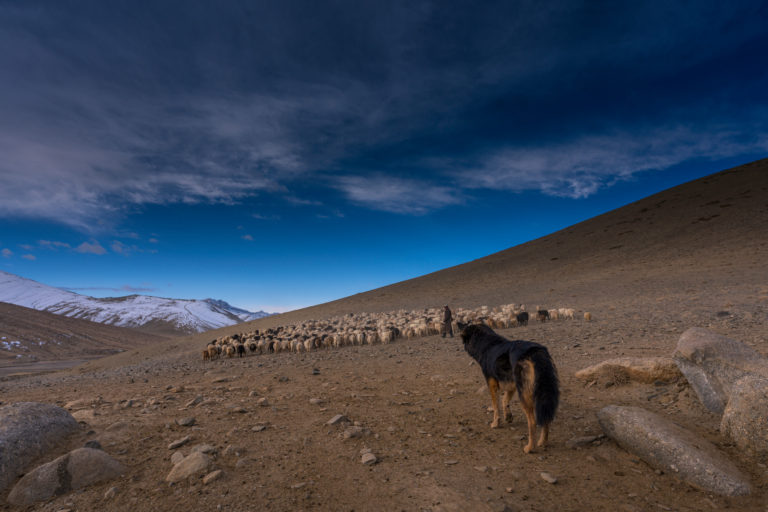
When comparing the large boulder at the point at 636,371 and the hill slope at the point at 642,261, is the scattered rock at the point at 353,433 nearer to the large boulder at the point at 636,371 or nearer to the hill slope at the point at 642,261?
the large boulder at the point at 636,371

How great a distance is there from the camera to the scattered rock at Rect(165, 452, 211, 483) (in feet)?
12.9

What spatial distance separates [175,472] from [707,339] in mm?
7533

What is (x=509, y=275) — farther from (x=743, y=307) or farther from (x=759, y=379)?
(x=759, y=379)

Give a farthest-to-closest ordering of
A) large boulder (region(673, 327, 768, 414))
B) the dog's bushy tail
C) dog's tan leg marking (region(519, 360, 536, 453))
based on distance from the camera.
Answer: large boulder (region(673, 327, 768, 414)), dog's tan leg marking (region(519, 360, 536, 453)), the dog's bushy tail

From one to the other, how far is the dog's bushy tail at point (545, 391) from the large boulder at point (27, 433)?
6.30 meters

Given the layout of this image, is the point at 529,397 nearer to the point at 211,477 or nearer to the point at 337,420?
the point at 337,420

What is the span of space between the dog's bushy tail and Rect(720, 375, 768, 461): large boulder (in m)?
1.97

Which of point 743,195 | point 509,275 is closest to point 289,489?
point 509,275

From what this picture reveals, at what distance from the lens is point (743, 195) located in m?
42.0

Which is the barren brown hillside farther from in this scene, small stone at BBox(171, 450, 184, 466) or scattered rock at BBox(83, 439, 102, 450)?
small stone at BBox(171, 450, 184, 466)

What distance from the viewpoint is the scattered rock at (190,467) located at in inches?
154

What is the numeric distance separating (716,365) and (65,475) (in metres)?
8.47

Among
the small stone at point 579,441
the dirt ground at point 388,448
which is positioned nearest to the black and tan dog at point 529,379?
the small stone at point 579,441

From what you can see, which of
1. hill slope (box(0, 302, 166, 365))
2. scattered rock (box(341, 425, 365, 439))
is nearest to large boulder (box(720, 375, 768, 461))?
scattered rock (box(341, 425, 365, 439))
